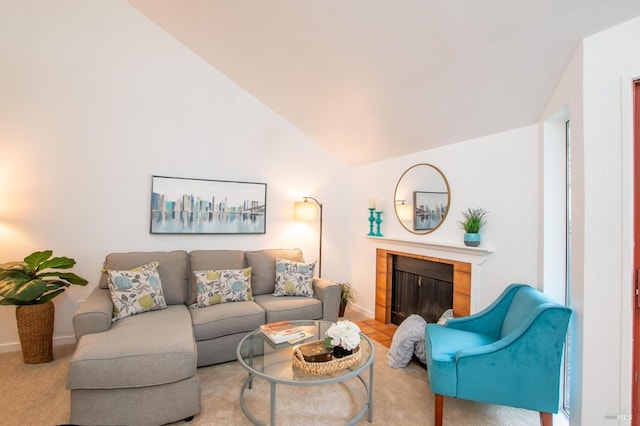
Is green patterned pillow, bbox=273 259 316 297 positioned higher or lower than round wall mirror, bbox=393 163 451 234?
lower

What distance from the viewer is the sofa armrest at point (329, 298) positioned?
10.9ft

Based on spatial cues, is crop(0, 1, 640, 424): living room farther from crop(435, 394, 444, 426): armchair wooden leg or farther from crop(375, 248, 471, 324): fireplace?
crop(435, 394, 444, 426): armchair wooden leg

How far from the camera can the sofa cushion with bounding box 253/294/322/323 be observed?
2.98m

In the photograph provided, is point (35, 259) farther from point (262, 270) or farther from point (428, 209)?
point (428, 209)

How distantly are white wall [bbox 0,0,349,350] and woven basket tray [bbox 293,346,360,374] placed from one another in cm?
222

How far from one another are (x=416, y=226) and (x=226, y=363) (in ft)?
7.91

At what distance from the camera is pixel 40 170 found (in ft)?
10.0

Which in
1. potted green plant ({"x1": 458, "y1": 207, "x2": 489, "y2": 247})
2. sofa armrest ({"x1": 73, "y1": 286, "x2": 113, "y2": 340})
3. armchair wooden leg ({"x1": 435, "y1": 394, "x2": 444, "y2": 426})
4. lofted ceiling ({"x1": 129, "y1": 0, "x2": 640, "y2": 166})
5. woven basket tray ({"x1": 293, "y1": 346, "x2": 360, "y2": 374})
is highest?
lofted ceiling ({"x1": 129, "y1": 0, "x2": 640, "y2": 166})

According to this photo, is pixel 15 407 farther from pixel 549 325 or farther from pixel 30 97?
pixel 549 325

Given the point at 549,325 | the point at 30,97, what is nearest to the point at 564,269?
the point at 549,325

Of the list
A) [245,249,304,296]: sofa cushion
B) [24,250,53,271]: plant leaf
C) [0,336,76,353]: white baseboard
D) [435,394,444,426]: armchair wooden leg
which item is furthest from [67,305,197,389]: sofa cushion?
[435,394,444,426]: armchair wooden leg

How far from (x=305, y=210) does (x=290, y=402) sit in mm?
2306

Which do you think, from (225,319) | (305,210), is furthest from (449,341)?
(305,210)

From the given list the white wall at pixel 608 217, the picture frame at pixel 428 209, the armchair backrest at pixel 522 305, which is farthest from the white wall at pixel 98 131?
the white wall at pixel 608 217
